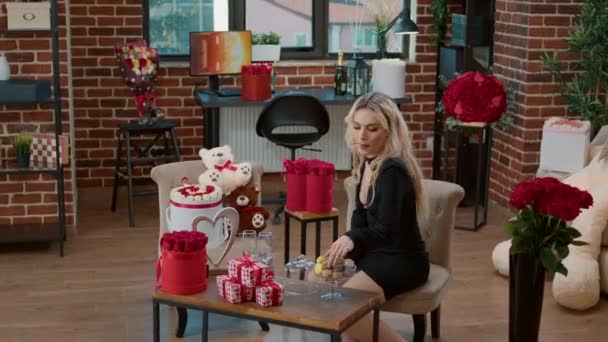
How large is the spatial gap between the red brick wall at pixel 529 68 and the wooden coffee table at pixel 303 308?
3.18m

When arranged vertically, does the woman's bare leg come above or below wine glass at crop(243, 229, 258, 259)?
below

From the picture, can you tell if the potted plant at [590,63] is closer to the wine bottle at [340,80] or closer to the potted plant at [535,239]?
the wine bottle at [340,80]

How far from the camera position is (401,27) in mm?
6578

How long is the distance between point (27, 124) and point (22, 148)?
0.87ft

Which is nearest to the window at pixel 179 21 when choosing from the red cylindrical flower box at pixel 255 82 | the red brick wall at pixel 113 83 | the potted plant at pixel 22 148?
the red brick wall at pixel 113 83

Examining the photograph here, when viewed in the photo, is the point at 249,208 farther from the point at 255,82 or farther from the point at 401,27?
the point at 401,27

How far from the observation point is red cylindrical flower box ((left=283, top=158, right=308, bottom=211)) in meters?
4.14

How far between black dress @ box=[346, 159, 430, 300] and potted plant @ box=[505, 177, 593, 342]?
46cm

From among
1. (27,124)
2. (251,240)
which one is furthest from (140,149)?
(251,240)

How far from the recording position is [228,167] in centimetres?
433

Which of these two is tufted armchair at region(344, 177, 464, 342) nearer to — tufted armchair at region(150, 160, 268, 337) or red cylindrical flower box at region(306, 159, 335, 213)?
red cylindrical flower box at region(306, 159, 335, 213)

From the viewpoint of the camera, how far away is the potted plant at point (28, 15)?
5.42m

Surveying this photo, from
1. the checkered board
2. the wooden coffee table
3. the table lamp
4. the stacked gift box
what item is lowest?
the wooden coffee table

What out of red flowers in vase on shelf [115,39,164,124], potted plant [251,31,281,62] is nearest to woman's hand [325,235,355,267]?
red flowers in vase on shelf [115,39,164,124]
